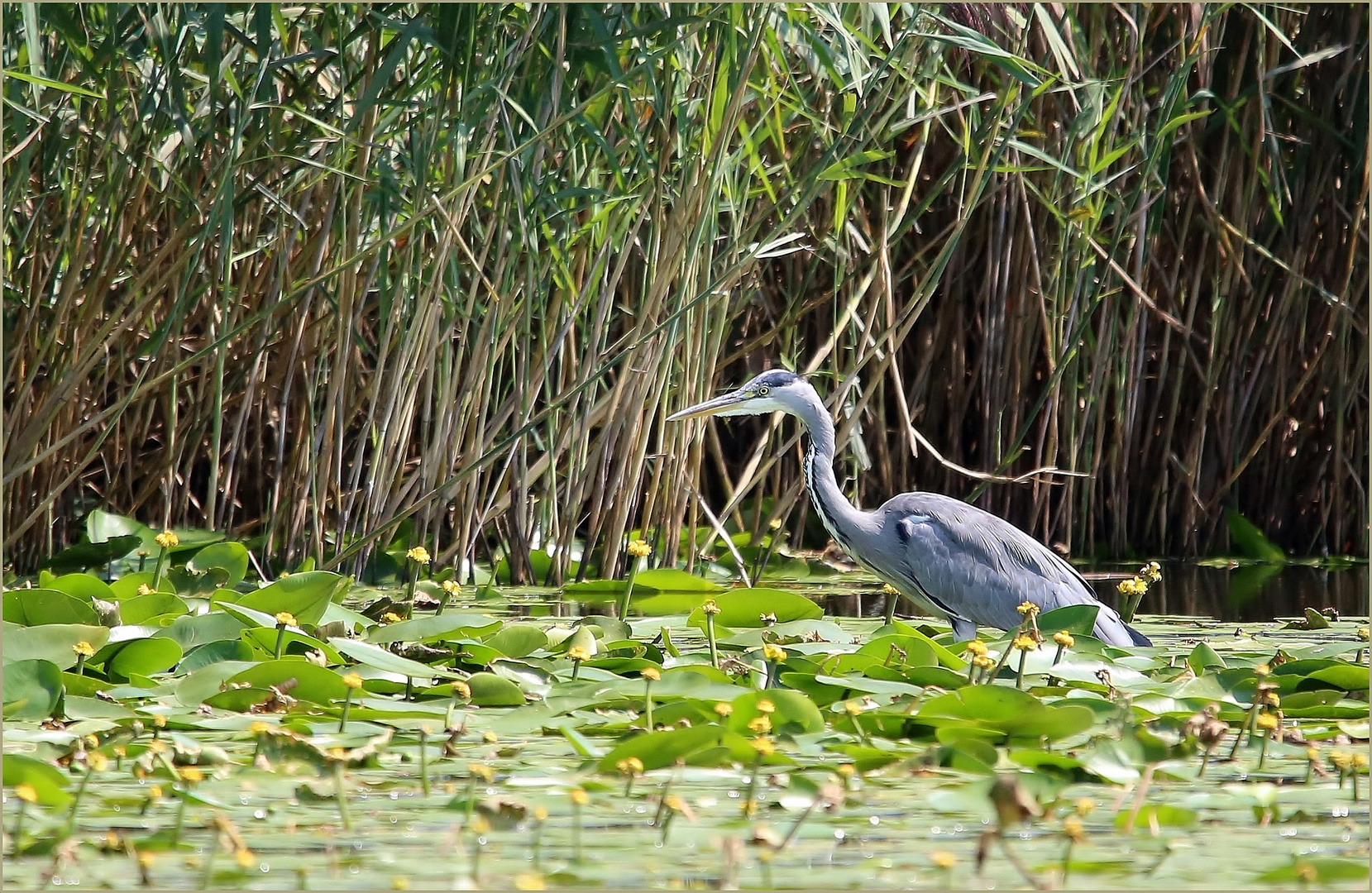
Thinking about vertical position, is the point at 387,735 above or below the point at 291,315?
below

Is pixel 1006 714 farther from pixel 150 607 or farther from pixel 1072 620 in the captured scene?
pixel 150 607

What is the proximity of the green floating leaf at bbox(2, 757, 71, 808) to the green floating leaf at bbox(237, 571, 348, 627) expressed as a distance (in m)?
1.21

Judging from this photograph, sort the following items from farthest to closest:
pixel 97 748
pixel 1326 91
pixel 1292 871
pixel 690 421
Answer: pixel 1326 91 < pixel 690 421 < pixel 97 748 < pixel 1292 871

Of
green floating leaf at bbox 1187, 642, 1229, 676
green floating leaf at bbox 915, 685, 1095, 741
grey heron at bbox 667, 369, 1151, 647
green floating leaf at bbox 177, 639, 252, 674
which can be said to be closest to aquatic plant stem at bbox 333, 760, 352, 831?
green floating leaf at bbox 177, 639, 252, 674

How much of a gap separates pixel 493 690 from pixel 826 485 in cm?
171

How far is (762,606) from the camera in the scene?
367 centimetres

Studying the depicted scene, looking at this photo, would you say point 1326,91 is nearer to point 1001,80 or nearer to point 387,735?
point 1001,80

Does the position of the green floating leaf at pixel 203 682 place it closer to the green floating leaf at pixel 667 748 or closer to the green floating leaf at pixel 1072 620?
the green floating leaf at pixel 667 748

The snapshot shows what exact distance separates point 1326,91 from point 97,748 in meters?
5.34

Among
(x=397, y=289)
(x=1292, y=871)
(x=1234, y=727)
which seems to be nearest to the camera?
(x=1292, y=871)

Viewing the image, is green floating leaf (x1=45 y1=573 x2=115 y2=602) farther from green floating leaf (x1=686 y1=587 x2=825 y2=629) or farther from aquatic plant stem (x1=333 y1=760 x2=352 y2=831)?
aquatic plant stem (x1=333 y1=760 x2=352 y2=831)

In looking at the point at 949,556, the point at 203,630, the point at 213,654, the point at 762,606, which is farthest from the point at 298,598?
the point at 949,556

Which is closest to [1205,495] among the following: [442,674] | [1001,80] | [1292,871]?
[1001,80]

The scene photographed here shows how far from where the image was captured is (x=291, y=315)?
4.85 meters
